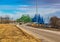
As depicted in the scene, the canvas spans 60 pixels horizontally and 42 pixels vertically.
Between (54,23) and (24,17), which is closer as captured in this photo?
(54,23)

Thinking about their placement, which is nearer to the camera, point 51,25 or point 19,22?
point 51,25

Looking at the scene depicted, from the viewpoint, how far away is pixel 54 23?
70250mm

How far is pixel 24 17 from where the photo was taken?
152 meters

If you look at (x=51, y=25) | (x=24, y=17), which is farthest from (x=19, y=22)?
(x=51, y=25)

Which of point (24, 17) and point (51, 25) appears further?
point (24, 17)

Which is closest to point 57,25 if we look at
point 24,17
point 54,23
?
point 54,23

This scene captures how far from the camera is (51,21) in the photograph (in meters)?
69.6

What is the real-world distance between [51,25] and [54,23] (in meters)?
1.33

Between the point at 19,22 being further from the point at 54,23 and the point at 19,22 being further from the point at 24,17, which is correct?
the point at 54,23

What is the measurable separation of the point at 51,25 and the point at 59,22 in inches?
115

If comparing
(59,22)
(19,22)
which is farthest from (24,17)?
(59,22)

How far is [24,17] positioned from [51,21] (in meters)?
83.5

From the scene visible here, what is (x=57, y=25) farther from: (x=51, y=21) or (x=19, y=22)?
(x=19, y=22)

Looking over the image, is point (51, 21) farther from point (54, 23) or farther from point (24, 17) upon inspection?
point (24, 17)
